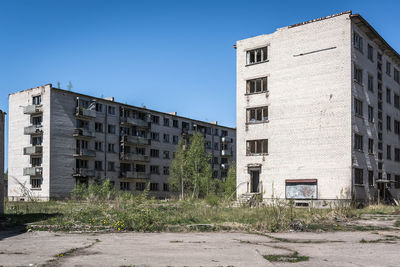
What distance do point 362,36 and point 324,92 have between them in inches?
248

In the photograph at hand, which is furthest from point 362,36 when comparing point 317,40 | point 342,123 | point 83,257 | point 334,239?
point 83,257

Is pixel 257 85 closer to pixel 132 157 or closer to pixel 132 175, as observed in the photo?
pixel 132 157

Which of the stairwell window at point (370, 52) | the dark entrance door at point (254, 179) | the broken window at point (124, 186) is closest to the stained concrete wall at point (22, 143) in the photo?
the broken window at point (124, 186)

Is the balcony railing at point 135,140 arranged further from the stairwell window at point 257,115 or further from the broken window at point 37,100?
the stairwell window at point 257,115

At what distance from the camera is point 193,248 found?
38.7ft

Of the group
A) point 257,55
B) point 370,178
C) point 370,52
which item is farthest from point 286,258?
point 370,52

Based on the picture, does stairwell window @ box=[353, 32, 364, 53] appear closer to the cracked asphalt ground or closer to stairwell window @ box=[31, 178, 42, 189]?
the cracked asphalt ground

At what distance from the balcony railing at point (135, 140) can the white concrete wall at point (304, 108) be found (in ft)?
95.6

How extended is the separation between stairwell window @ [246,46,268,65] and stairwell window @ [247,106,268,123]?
4316 millimetres

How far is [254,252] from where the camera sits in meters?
11.0

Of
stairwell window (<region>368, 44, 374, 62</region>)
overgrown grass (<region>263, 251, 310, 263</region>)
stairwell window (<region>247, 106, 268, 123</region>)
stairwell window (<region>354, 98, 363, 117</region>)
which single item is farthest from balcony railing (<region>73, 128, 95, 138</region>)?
overgrown grass (<region>263, 251, 310, 263</region>)

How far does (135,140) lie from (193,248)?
5577 cm

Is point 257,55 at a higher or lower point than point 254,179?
higher

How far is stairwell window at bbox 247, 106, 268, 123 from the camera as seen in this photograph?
3862 centimetres
